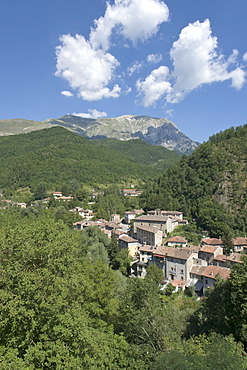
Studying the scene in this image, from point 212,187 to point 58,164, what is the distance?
288 feet

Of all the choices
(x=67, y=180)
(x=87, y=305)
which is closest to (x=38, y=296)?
(x=87, y=305)

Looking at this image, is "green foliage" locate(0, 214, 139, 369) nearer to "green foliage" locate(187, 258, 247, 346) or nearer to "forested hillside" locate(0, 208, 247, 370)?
"forested hillside" locate(0, 208, 247, 370)

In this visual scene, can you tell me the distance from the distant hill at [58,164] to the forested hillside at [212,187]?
48.8 meters

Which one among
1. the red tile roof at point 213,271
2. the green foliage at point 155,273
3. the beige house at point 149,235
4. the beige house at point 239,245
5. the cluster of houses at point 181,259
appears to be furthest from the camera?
the beige house at point 149,235

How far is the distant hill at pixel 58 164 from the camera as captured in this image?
116m

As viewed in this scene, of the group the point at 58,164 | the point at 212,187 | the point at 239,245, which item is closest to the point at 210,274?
the point at 239,245

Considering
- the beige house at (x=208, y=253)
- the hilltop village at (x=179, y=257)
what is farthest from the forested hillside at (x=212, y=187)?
the beige house at (x=208, y=253)

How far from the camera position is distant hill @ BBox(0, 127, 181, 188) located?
382ft

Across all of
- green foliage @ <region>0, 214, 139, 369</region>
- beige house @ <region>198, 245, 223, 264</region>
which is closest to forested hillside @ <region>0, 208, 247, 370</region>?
green foliage @ <region>0, 214, 139, 369</region>

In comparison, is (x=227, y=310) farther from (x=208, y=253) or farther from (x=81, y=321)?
(x=208, y=253)

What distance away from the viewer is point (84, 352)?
1033 cm

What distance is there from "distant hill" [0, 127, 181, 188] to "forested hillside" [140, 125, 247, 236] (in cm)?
4881

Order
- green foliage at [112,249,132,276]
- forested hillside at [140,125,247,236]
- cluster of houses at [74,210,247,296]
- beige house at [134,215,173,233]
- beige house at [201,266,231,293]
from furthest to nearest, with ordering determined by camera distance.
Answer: forested hillside at [140,125,247,236] → beige house at [134,215,173,233] → green foliage at [112,249,132,276] → cluster of houses at [74,210,247,296] → beige house at [201,266,231,293]

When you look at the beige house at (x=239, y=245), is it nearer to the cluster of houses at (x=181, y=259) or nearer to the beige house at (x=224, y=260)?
the cluster of houses at (x=181, y=259)
